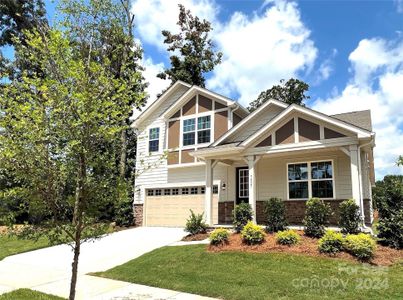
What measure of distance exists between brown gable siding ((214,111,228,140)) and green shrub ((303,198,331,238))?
7.25 metres

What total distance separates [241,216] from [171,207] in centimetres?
679

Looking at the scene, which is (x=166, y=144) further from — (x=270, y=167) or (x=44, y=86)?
(x=44, y=86)

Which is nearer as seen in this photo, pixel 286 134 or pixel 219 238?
pixel 219 238

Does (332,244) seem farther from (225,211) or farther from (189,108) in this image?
(189,108)

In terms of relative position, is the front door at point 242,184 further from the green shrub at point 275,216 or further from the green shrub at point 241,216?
the green shrub at point 275,216

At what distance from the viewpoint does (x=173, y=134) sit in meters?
19.1

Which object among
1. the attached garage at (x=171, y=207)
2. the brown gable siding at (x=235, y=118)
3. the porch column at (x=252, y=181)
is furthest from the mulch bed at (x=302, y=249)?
the brown gable siding at (x=235, y=118)

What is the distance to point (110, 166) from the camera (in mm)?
5371

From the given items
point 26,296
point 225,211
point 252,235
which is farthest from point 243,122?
point 26,296

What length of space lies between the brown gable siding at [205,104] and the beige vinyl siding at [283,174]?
451cm

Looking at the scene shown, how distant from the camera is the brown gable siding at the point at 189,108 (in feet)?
61.5

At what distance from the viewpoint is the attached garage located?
57.8 feet

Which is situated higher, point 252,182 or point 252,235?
point 252,182

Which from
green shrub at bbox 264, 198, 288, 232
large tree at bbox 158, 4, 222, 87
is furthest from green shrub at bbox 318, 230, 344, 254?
large tree at bbox 158, 4, 222, 87
